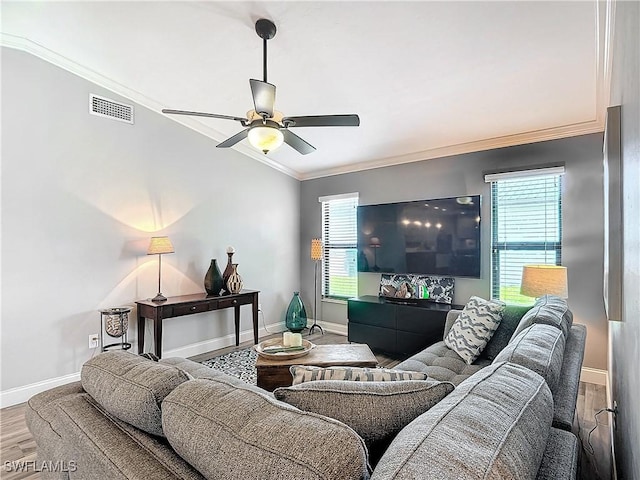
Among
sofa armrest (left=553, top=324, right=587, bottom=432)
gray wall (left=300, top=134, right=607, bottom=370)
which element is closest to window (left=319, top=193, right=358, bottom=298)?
gray wall (left=300, top=134, right=607, bottom=370)

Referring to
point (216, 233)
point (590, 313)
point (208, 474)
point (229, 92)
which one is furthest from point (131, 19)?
point (590, 313)

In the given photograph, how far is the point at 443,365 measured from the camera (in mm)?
2494

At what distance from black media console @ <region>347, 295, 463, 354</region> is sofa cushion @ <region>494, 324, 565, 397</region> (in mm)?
2099

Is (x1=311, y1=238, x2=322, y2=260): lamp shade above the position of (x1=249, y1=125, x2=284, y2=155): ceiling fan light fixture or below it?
below

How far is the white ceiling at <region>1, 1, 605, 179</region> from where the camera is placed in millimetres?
2348

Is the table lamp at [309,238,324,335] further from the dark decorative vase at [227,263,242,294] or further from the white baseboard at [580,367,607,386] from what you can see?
the white baseboard at [580,367,607,386]

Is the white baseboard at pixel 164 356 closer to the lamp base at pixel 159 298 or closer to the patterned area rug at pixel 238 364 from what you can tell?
the patterned area rug at pixel 238 364

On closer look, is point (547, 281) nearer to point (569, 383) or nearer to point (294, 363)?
point (569, 383)

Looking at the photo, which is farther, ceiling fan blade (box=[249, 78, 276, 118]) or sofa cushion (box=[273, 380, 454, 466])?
ceiling fan blade (box=[249, 78, 276, 118])

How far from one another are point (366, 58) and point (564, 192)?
2.34 metres

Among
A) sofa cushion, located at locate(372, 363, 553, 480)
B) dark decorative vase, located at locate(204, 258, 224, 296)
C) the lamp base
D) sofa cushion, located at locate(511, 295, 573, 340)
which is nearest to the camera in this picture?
sofa cushion, located at locate(372, 363, 553, 480)

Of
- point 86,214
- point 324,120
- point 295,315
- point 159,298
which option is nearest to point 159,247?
point 159,298

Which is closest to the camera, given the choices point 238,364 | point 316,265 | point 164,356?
point 238,364

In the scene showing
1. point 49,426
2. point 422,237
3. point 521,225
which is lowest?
point 49,426
